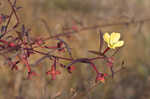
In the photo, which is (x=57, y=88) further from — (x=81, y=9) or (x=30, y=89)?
(x=81, y=9)

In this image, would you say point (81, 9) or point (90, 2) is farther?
point (90, 2)

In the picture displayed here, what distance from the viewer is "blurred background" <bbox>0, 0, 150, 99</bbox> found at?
1807 millimetres

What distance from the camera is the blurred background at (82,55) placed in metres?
1.81

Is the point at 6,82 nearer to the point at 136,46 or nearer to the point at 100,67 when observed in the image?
the point at 100,67

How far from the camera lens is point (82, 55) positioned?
8.05 ft

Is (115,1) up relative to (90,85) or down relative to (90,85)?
up

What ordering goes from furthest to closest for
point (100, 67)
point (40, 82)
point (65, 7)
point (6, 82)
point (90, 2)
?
point (90, 2), point (65, 7), point (100, 67), point (6, 82), point (40, 82)

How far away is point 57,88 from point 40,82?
0.16 metres

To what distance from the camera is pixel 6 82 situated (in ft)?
6.84

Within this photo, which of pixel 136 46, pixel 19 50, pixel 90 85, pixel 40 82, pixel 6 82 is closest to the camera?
pixel 19 50

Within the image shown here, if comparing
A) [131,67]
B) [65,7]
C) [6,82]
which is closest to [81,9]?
[65,7]

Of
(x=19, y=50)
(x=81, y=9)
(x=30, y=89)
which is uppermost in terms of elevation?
(x=81, y=9)

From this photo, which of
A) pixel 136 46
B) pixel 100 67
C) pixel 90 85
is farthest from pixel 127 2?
pixel 90 85

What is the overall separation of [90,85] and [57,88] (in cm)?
73
